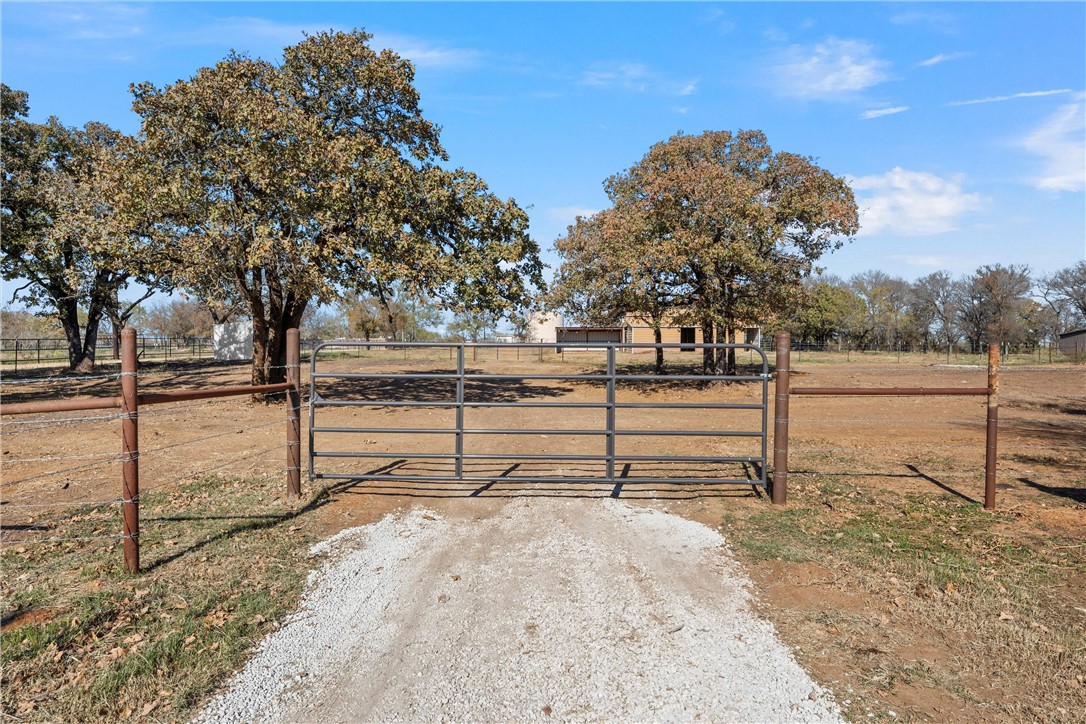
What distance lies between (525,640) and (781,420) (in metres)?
3.45

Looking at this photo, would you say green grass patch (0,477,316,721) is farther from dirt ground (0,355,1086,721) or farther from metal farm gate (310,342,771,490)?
metal farm gate (310,342,771,490)

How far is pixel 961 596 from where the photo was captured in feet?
11.9

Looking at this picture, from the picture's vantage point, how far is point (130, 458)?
13.0ft

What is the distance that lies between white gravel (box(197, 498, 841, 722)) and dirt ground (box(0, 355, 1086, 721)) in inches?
15.3

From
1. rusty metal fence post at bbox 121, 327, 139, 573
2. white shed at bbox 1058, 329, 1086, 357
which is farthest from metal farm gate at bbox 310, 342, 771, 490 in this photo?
white shed at bbox 1058, 329, 1086, 357

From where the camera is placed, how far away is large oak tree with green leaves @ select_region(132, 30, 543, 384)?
1227cm

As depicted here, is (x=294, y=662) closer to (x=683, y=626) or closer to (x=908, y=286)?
(x=683, y=626)

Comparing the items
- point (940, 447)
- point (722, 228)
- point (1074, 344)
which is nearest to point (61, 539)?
point (940, 447)

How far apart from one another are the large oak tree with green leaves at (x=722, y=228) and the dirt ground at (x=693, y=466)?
5.20 metres

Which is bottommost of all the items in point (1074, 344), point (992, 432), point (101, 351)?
point (101, 351)

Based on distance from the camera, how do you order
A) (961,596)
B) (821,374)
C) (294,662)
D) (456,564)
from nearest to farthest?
(294,662)
(961,596)
(456,564)
(821,374)

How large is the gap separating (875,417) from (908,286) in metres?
59.8

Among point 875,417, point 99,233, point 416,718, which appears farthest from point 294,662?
point 99,233

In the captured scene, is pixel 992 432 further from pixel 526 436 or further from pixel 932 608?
pixel 526 436
